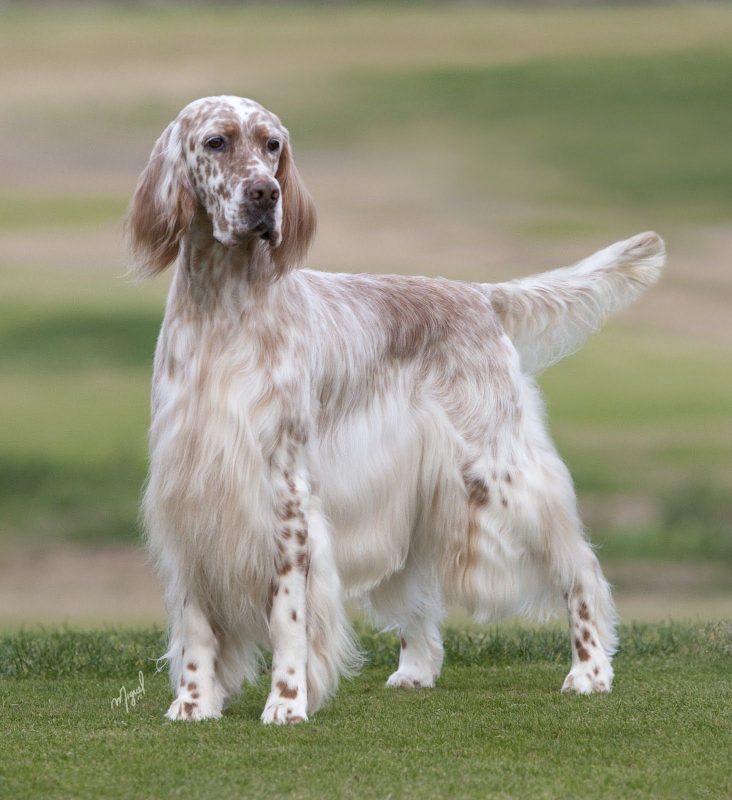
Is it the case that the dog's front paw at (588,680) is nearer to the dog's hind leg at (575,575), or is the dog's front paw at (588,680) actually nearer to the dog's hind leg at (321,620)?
the dog's hind leg at (575,575)

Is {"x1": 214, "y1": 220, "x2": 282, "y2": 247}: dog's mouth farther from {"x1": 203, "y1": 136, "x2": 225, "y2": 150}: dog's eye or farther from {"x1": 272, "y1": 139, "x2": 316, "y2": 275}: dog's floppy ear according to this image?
{"x1": 203, "y1": 136, "x2": 225, "y2": 150}: dog's eye

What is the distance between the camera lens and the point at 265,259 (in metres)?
5.17

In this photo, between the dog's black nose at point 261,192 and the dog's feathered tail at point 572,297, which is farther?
the dog's feathered tail at point 572,297

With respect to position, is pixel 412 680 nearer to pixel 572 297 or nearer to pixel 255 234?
pixel 572 297

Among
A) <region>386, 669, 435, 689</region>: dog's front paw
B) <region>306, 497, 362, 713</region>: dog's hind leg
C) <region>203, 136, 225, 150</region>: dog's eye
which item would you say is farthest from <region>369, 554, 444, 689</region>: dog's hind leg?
<region>203, 136, 225, 150</region>: dog's eye

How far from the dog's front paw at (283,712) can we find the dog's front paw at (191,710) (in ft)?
0.71

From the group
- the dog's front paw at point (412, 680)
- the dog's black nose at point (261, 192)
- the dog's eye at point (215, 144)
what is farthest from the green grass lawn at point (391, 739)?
the dog's eye at point (215, 144)

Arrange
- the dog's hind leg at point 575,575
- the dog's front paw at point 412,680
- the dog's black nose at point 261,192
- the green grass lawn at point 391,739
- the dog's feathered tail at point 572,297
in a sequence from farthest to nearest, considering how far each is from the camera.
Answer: the dog's feathered tail at point 572,297 → the dog's front paw at point 412,680 → the dog's hind leg at point 575,575 → the dog's black nose at point 261,192 → the green grass lawn at point 391,739

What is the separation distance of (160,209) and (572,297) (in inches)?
86.3

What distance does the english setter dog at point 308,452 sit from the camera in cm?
509

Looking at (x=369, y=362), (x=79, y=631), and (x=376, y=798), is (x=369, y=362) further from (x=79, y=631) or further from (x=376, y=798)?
(x=79, y=631)

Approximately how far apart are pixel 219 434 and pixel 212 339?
13.7 inches

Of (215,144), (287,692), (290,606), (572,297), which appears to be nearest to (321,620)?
(290,606)

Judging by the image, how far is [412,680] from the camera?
6277mm
